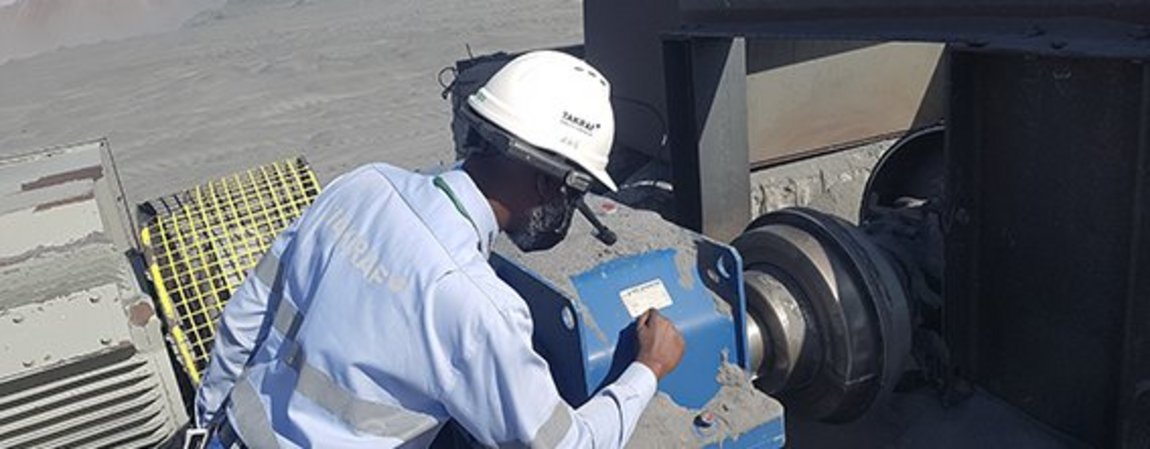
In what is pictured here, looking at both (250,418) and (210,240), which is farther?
(210,240)

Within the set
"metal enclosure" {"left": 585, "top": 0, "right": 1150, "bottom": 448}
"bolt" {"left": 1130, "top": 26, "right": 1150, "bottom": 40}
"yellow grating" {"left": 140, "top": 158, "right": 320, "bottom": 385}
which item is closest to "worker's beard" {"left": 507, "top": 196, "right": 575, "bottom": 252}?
"metal enclosure" {"left": 585, "top": 0, "right": 1150, "bottom": 448}

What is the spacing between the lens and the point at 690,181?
172 inches

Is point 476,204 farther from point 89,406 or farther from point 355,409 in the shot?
point 89,406

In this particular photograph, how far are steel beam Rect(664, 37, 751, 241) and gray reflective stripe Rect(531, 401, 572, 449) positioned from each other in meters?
2.26

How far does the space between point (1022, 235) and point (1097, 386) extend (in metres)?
0.42

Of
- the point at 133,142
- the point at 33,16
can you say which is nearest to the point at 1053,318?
the point at 133,142

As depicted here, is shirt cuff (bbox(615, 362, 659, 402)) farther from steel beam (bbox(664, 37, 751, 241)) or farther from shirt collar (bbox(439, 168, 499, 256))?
steel beam (bbox(664, 37, 751, 241))

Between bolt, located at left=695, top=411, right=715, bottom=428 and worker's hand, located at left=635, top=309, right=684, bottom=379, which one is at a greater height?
worker's hand, located at left=635, top=309, right=684, bottom=379

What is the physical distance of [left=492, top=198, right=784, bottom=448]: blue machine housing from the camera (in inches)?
96.2

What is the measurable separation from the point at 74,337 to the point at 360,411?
1524 mm

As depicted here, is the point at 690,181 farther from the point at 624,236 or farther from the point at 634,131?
the point at 624,236

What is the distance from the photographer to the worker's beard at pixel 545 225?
7.26 ft

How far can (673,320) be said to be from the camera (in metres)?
2.48

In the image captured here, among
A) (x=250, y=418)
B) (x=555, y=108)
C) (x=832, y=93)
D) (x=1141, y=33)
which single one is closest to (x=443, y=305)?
(x=555, y=108)
